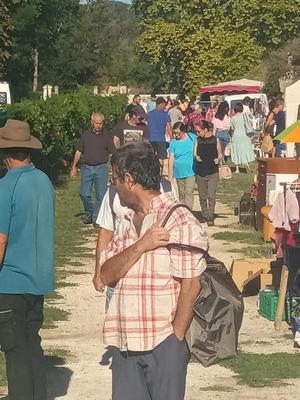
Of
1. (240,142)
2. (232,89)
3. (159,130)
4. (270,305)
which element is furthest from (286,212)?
(232,89)

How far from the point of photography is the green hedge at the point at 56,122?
21672mm

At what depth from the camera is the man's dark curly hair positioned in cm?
479

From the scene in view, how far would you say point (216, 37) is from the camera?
68.6m

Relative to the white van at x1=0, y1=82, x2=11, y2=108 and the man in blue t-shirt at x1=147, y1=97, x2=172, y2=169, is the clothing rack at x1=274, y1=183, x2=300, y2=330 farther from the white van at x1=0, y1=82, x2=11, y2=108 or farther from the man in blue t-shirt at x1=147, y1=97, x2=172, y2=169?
the white van at x1=0, y1=82, x2=11, y2=108

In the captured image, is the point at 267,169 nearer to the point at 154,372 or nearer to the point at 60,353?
the point at 60,353

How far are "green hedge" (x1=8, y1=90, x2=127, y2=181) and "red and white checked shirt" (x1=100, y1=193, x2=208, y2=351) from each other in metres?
14.6

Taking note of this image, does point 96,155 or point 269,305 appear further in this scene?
point 96,155

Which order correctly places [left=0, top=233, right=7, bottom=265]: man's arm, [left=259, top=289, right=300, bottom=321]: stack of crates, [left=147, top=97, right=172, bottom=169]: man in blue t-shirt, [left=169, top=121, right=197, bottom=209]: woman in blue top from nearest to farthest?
[left=0, top=233, right=7, bottom=265]: man's arm
[left=259, top=289, right=300, bottom=321]: stack of crates
[left=169, top=121, right=197, bottom=209]: woman in blue top
[left=147, top=97, right=172, bottom=169]: man in blue t-shirt

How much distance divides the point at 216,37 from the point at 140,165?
64697mm

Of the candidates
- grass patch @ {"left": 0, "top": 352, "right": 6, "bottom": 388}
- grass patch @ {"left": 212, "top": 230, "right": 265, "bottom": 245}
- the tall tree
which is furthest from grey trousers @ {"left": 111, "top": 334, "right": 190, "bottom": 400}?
the tall tree

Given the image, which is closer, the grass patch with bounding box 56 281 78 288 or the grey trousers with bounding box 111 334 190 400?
the grey trousers with bounding box 111 334 190 400

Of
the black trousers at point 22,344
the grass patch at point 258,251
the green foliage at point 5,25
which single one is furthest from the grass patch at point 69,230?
the black trousers at point 22,344

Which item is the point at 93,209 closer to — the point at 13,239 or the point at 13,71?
the point at 13,239

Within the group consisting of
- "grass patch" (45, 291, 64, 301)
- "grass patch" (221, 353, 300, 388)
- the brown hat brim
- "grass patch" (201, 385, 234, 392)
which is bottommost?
"grass patch" (201, 385, 234, 392)
